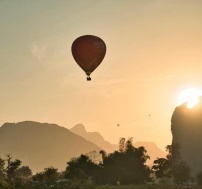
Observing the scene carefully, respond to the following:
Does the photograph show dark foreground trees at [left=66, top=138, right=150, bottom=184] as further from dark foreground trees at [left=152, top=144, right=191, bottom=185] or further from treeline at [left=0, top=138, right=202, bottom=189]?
dark foreground trees at [left=152, top=144, right=191, bottom=185]

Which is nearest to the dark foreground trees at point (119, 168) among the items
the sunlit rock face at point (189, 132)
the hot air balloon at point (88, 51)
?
the sunlit rock face at point (189, 132)

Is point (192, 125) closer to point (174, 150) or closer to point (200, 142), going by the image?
point (200, 142)

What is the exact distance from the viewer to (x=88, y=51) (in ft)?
99.3

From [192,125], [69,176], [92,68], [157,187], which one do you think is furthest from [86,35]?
[192,125]

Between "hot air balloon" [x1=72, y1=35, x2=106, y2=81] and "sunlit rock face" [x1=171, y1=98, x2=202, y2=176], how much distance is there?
108 m

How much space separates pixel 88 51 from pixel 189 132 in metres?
125

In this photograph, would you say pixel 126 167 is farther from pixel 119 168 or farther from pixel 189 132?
pixel 189 132

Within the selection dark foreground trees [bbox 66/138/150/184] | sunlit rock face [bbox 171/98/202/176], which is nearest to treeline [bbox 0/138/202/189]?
dark foreground trees [bbox 66/138/150/184]

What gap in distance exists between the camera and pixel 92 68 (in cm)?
3061

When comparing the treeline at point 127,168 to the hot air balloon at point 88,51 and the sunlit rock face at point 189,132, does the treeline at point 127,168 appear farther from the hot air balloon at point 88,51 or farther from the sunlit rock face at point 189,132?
the hot air balloon at point 88,51

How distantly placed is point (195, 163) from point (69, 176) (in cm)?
6975

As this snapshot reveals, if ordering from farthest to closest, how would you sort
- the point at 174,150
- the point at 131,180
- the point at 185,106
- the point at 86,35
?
the point at 185,106 < the point at 174,150 < the point at 131,180 < the point at 86,35

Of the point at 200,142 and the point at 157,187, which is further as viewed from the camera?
the point at 200,142

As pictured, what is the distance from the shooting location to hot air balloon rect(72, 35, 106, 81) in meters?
30.3
